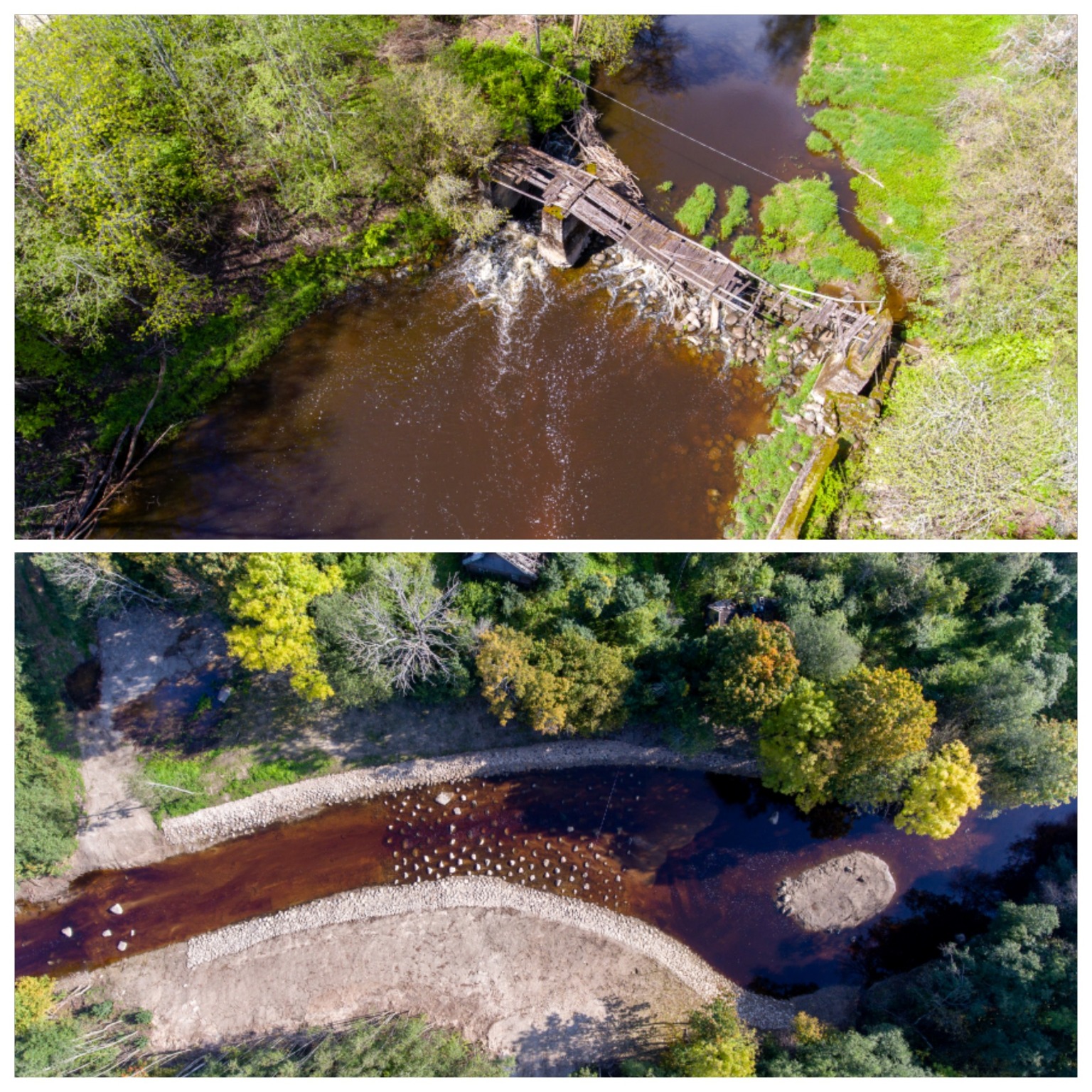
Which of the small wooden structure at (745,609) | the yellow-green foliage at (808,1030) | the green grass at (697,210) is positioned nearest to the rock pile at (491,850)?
the yellow-green foliage at (808,1030)

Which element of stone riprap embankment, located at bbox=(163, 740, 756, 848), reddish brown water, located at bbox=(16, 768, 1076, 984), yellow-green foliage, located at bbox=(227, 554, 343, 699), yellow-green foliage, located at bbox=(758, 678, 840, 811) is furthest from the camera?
stone riprap embankment, located at bbox=(163, 740, 756, 848)

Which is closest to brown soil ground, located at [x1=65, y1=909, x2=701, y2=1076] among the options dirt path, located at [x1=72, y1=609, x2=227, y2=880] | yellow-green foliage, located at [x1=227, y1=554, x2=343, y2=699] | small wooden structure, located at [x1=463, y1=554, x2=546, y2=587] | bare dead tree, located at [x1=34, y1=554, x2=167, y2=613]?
dirt path, located at [x1=72, y1=609, x2=227, y2=880]

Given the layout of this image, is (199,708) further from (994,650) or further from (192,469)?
(994,650)

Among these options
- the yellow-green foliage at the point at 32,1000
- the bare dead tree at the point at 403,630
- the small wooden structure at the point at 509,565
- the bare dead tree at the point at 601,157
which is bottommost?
the yellow-green foliage at the point at 32,1000

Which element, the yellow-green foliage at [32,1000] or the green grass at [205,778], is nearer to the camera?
the yellow-green foliage at [32,1000]

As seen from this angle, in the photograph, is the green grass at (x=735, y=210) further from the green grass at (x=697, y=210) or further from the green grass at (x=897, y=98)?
the green grass at (x=897, y=98)

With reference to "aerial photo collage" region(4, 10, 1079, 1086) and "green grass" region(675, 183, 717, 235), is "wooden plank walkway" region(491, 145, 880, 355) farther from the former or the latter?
"green grass" region(675, 183, 717, 235)

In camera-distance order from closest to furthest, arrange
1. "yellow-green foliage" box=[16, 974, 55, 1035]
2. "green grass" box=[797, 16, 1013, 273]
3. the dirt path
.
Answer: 1. "yellow-green foliage" box=[16, 974, 55, 1035]
2. the dirt path
3. "green grass" box=[797, 16, 1013, 273]

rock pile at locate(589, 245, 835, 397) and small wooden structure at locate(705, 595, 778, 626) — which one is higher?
rock pile at locate(589, 245, 835, 397)

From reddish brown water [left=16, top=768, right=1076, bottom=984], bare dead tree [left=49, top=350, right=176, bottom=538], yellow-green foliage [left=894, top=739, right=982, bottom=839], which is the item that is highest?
bare dead tree [left=49, top=350, right=176, bottom=538]
